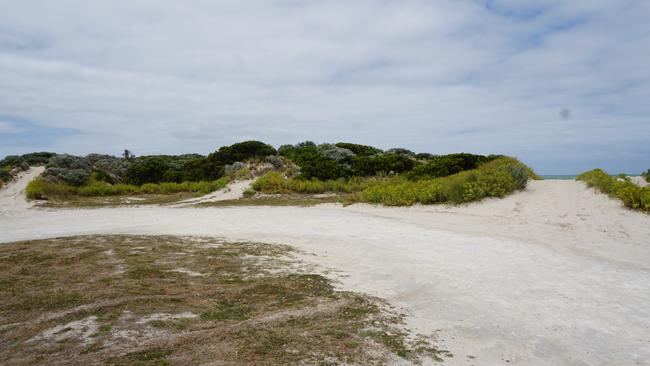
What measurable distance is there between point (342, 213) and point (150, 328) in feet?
31.4

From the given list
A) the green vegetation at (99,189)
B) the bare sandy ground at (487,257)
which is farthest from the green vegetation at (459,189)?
the green vegetation at (99,189)

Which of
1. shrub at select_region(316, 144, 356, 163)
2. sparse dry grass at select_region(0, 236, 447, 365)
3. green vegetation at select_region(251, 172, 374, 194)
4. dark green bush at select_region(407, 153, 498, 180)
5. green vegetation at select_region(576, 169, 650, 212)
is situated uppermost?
shrub at select_region(316, 144, 356, 163)

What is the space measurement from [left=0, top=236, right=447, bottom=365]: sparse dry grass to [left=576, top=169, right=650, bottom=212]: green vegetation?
9148 mm

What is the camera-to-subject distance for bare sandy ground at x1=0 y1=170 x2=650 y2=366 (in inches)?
163

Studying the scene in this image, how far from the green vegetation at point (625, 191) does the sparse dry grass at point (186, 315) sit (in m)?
9.15

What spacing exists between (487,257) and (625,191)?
644 centimetres

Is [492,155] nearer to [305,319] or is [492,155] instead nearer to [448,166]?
[448,166]

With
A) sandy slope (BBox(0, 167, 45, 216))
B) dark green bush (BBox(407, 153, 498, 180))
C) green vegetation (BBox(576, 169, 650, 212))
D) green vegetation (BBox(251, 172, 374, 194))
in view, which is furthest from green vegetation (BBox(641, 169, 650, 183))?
sandy slope (BBox(0, 167, 45, 216))

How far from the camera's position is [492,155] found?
2441 cm

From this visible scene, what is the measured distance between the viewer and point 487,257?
24.8 feet

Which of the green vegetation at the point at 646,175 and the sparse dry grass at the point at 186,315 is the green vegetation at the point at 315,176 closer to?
the green vegetation at the point at 646,175

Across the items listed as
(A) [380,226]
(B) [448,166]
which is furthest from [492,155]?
(A) [380,226]

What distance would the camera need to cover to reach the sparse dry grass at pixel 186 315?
3596 millimetres

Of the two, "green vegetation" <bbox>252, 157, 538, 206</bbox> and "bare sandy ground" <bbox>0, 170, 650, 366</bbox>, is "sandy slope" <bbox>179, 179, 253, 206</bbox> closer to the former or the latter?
"bare sandy ground" <bbox>0, 170, 650, 366</bbox>
